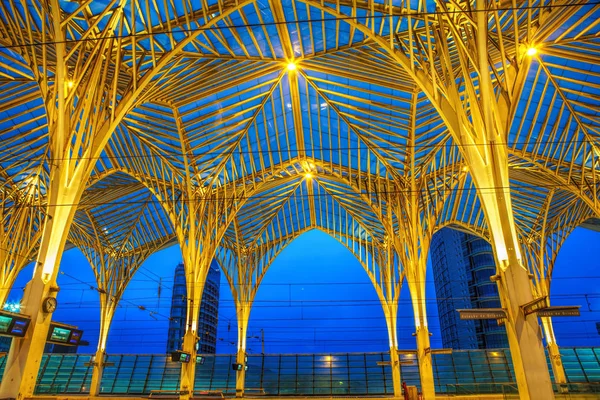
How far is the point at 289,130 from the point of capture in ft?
97.5

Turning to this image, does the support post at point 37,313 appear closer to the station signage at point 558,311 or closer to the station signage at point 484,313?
the station signage at point 484,313

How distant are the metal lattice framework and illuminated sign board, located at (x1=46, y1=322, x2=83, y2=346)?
129 centimetres

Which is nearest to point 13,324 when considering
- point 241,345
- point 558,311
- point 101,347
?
point 558,311

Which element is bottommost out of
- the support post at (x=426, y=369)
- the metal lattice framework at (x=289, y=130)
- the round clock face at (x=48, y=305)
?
the support post at (x=426, y=369)

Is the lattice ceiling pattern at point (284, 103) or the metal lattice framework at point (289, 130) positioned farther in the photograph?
the lattice ceiling pattern at point (284, 103)

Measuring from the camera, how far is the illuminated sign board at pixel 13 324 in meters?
11.5

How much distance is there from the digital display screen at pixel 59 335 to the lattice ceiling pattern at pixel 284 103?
5.79 meters

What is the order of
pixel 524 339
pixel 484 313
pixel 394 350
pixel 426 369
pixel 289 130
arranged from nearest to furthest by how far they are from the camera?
pixel 524 339 → pixel 484 313 → pixel 426 369 → pixel 289 130 → pixel 394 350

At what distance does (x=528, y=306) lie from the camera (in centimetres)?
1115

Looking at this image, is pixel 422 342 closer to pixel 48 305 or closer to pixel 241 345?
pixel 241 345

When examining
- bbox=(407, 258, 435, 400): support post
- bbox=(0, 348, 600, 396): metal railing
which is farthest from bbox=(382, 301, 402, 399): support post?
bbox=(407, 258, 435, 400): support post

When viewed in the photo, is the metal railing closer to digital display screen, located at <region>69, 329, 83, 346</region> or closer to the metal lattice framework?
the metal lattice framework

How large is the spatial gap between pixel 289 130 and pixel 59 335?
64.2ft

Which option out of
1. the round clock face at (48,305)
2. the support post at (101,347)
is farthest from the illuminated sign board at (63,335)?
the support post at (101,347)
